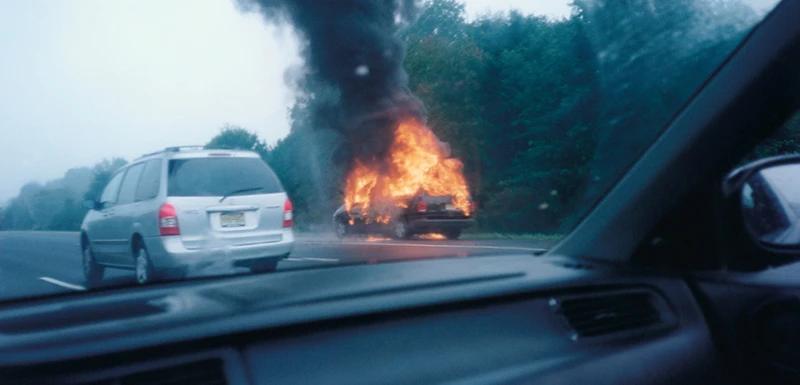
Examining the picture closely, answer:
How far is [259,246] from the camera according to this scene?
3.00m

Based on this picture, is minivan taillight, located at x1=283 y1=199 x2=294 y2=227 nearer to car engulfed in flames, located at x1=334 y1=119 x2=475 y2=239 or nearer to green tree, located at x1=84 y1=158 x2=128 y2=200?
green tree, located at x1=84 y1=158 x2=128 y2=200

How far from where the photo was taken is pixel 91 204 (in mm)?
2461

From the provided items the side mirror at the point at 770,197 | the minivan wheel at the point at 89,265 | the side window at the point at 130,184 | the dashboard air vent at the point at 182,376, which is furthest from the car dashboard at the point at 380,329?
the minivan wheel at the point at 89,265

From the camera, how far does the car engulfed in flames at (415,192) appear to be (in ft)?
14.4

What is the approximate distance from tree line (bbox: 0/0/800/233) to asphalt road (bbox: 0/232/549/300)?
12 centimetres

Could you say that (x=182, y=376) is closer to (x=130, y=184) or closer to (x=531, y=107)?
(x=130, y=184)

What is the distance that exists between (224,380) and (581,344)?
1.30 meters

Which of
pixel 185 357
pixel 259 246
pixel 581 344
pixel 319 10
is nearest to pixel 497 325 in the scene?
pixel 581 344

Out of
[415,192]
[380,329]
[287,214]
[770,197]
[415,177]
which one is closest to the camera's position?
[380,329]

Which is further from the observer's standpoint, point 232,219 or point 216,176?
point 232,219

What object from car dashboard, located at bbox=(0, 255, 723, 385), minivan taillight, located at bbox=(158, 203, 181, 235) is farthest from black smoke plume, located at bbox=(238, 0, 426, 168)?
car dashboard, located at bbox=(0, 255, 723, 385)

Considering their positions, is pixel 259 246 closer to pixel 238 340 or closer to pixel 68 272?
pixel 68 272

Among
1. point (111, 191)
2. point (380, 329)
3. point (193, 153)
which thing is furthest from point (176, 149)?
point (380, 329)

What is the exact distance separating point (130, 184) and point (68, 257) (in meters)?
0.50
